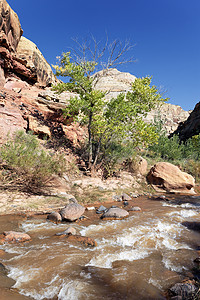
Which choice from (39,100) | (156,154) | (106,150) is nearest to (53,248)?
(106,150)

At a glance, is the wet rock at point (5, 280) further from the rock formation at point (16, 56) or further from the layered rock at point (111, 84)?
the rock formation at point (16, 56)

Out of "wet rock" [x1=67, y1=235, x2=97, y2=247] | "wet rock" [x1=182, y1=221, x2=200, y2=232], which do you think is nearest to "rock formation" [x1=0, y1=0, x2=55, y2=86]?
"wet rock" [x1=67, y1=235, x2=97, y2=247]

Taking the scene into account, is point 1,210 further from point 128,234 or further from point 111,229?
point 128,234

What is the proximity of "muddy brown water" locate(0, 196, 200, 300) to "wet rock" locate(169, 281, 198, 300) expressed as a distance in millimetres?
154

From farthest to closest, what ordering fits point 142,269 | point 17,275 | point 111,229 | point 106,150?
point 106,150 → point 111,229 → point 142,269 → point 17,275

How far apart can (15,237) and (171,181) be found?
7987mm

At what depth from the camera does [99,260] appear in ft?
8.46

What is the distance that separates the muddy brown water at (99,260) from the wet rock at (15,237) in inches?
5.1

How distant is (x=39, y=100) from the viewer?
33.6 ft

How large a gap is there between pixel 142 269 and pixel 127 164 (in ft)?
25.2

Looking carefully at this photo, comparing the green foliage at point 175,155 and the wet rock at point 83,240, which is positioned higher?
the green foliage at point 175,155

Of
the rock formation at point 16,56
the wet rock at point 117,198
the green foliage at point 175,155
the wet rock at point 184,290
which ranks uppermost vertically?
the rock formation at point 16,56

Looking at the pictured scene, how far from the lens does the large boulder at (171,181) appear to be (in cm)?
876

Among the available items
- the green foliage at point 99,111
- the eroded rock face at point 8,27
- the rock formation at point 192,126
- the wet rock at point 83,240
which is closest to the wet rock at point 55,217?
the wet rock at point 83,240
